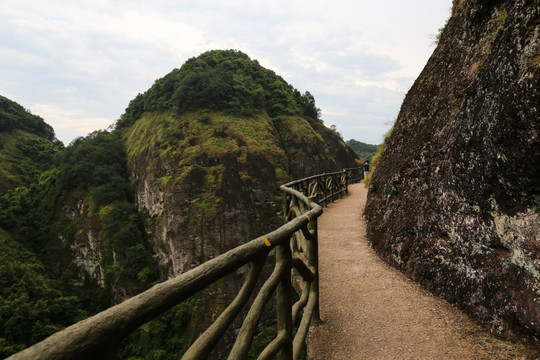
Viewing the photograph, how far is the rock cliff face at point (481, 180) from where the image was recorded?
262 centimetres

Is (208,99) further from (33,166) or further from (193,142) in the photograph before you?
(33,166)

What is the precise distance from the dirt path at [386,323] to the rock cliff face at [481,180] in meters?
0.22

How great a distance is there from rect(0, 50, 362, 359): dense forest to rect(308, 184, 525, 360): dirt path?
62.0 feet

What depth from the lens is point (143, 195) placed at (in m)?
34.6

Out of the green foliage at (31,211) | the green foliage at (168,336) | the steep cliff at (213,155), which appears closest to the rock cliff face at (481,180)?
the green foliage at (168,336)

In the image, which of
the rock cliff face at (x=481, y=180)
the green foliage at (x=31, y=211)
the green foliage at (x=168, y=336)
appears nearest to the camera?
the rock cliff face at (x=481, y=180)

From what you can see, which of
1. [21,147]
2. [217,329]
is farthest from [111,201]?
[217,329]

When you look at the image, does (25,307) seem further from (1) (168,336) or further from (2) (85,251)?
(2) (85,251)

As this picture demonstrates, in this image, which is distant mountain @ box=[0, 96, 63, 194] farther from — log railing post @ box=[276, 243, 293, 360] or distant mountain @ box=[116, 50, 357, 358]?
log railing post @ box=[276, 243, 293, 360]

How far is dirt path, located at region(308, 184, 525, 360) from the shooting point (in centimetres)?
272

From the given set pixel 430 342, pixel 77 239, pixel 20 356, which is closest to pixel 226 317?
pixel 20 356

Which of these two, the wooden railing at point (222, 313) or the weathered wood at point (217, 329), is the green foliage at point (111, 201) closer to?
the wooden railing at point (222, 313)

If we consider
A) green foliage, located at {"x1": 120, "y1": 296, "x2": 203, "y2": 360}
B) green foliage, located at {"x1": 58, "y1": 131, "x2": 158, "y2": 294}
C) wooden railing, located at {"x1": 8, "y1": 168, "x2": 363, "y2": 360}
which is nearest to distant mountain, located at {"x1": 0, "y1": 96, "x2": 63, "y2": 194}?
green foliage, located at {"x1": 58, "y1": 131, "x2": 158, "y2": 294}

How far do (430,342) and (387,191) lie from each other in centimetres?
335
